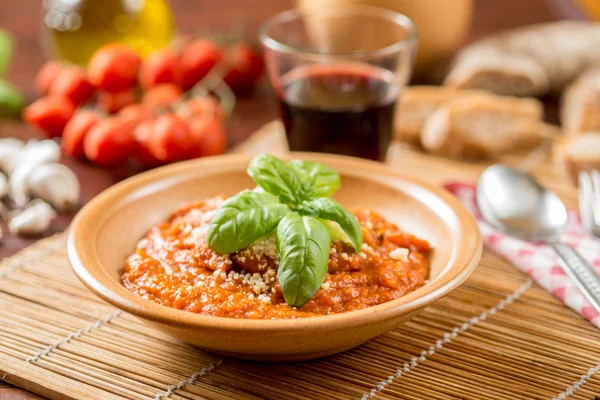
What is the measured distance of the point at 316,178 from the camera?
2371 millimetres

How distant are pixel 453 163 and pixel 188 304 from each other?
182cm

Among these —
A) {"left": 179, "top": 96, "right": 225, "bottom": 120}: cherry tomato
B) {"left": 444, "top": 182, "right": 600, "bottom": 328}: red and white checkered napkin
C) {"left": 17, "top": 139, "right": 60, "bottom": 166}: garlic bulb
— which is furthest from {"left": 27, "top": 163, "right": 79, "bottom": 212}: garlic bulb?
{"left": 444, "top": 182, "right": 600, "bottom": 328}: red and white checkered napkin

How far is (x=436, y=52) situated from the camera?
13.6 ft

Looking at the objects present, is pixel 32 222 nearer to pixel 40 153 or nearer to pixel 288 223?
pixel 40 153

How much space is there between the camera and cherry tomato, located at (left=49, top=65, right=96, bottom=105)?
12.5 ft

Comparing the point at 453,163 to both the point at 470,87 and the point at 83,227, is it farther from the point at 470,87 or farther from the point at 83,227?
the point at 83,227

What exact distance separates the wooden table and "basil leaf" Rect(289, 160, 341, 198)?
4.02ft

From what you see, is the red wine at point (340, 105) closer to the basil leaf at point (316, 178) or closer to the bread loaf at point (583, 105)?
the basil leaf at point (316, 178)

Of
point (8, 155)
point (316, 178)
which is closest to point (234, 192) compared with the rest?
point (316, 178)

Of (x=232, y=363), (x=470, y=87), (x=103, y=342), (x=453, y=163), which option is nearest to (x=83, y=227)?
(x=103, y=342)

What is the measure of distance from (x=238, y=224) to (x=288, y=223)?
13 centimetres

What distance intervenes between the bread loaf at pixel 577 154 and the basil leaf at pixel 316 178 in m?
1.24

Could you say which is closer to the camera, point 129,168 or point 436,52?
point 129,168

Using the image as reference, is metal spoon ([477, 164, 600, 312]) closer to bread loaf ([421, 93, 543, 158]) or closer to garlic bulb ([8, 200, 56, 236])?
bread loaf ([421, 93, 543, 158])
